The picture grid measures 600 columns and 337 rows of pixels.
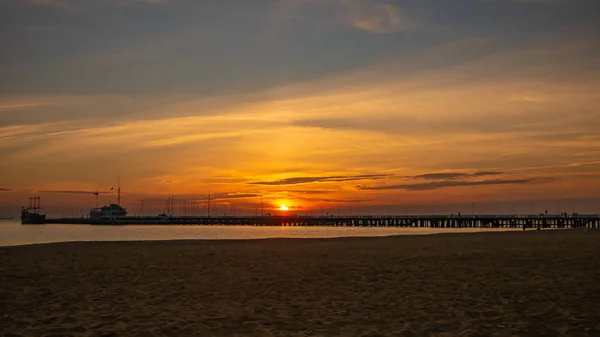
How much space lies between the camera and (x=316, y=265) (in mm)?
Result: 19734

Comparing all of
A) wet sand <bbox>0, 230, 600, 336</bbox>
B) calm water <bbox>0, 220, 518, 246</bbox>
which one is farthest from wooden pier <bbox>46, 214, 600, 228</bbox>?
wet sand <bbox>0, 230, 600, 336</bbox>

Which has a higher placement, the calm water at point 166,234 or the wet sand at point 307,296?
the wet sand at point 307,296

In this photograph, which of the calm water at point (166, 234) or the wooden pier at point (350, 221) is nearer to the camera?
the calm water at point (166, 234)

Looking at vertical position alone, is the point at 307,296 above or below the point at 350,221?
above

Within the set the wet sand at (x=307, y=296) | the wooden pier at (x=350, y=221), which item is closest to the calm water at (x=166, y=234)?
the wooden pier at (x=350, y=221)

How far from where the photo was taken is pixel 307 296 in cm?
1322

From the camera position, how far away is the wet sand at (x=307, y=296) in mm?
9773

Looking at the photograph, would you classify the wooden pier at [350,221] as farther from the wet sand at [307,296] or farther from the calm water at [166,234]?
the wet sand at [307,296]

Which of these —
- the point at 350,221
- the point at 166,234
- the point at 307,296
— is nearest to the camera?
the point at 307,296

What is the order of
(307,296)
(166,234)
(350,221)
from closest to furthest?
1. (307,296)
2. (166,234)
3. (350,221)

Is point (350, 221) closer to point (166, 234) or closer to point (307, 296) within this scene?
point (166, 234)

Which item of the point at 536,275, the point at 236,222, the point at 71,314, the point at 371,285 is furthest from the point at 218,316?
the point at 236,222

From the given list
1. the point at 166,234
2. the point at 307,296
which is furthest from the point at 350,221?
the point at 307,296

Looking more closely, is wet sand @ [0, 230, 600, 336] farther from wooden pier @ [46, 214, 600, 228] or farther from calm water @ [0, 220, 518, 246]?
wooden pier @ [46, 214, 600, 228]
